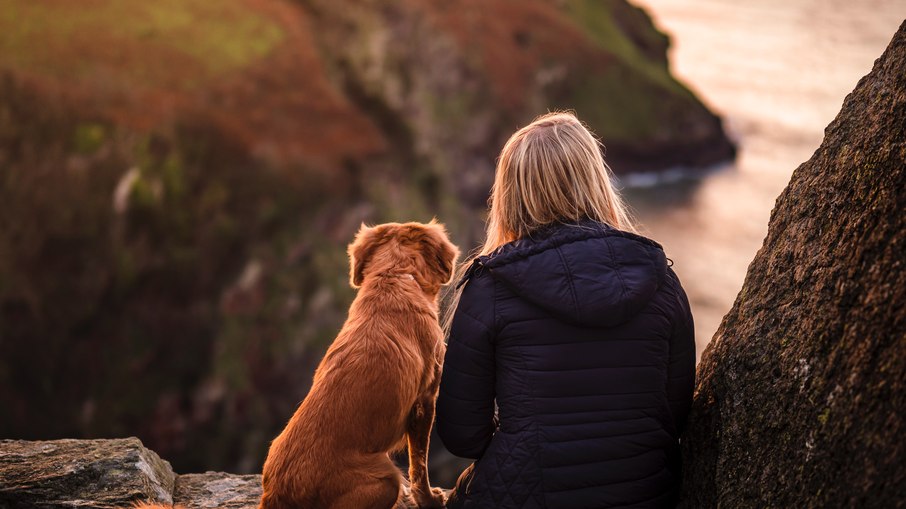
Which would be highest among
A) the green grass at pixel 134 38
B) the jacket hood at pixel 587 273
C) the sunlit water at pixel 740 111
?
the green grass at pixel 134 38

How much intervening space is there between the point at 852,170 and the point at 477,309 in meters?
1.96

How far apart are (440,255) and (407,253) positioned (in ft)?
0.83

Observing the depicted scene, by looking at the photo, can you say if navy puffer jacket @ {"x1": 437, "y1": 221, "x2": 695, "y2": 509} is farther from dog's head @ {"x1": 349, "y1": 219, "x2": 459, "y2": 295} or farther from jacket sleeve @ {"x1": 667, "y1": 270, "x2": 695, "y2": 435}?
dog's head @ {"x1": 349, "y1": 219, "x2": 459, "y2": 295}

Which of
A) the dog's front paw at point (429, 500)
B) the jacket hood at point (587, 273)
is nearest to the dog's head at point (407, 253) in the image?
the dog's front paw at point (429, 500)

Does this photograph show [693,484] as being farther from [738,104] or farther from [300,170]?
[738,104]

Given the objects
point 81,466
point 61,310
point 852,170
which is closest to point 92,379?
point 61,310

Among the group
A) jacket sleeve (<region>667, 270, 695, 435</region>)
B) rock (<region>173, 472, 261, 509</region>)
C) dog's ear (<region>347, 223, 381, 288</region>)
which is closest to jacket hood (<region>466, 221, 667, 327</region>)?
jacket sleeve (<region>667, 270, 695, 435</region>)

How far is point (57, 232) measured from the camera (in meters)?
23.5

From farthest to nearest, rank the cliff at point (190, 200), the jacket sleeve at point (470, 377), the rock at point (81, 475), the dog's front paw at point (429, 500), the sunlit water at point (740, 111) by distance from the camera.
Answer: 1. the sunlit water at point (740, 111)
2. the cliff at point (190, 200)
3. the dog's front paw at point (429, 500)
4. the rock at point (81, 475)
5. the jacket sleeve at point (470, 377)

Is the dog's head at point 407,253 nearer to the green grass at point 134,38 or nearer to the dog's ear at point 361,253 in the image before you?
the dog's ear at point 361,253

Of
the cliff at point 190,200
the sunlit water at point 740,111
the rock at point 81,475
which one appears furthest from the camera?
the sunlit water at point 740,111

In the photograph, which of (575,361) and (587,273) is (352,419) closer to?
(575,361)

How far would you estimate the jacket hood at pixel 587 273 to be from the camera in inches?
144

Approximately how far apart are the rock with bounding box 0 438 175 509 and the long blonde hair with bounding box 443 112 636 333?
2.62m
